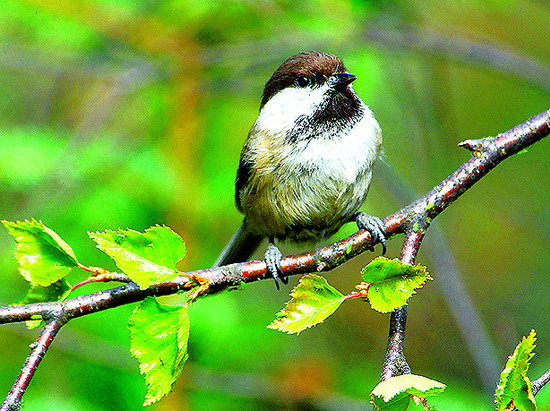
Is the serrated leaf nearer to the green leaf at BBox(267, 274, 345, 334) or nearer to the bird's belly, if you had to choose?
the green leaf at BBox(267, 274, 345, 334)

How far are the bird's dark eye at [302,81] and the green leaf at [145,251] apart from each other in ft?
5.37

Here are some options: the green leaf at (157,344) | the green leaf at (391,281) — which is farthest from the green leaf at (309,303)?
the green leaf at (157,344)

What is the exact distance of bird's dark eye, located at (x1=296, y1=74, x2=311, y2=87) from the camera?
3.02 meters

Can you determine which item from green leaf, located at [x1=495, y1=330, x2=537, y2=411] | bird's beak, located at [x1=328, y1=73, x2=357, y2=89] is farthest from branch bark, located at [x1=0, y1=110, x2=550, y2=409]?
bird's beak, located at [x1=328, y1=73, x2=357, y2=89]

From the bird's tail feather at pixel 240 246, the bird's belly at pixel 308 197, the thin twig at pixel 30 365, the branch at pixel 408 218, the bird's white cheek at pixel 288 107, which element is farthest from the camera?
the bird's tail feather at pixel 240 246

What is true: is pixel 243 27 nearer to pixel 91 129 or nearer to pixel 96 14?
pixel 96 14

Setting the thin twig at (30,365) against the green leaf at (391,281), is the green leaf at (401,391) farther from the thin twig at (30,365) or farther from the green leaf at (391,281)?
the thin twig at (30,365)

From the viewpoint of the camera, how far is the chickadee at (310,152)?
9.25 ft

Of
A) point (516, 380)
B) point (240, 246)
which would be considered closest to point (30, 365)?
point (516, 380)

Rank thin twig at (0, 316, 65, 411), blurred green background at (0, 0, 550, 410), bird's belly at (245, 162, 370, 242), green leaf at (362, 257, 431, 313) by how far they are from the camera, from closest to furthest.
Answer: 1. thin twig at (0, 316, 65, 411)
2. green leaf at (362, 257, 431, 313)
3. bird's belly at (245, 162, 370, 242)
4. blurred green background at (0, 0, 550, 410)

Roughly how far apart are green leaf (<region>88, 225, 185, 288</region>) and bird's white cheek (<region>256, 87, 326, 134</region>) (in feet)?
4.73

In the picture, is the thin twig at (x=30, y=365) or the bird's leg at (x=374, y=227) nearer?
the thin twig at (x=30, y=365)

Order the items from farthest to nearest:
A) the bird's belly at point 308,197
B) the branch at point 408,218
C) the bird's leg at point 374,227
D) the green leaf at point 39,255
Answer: the bird's belly at point 308,197 < the bird's leg at point 374,227 < the branch at point 408,218 < the green leaf at point 39,255

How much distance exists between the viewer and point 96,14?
4.31 metres
